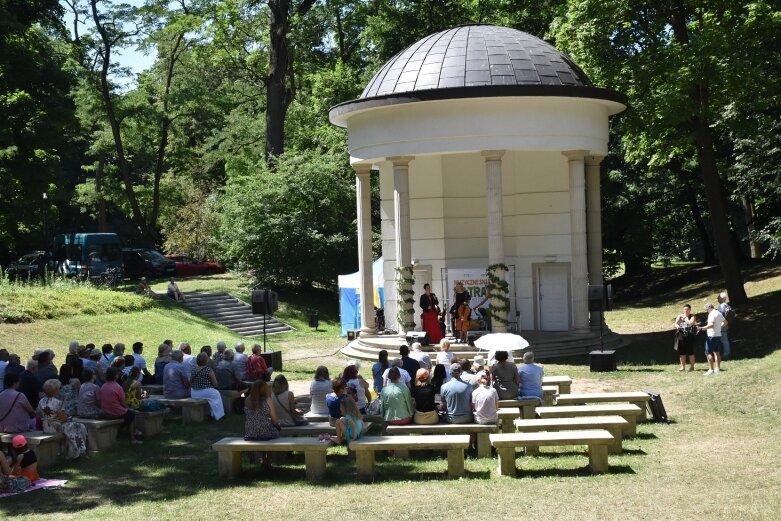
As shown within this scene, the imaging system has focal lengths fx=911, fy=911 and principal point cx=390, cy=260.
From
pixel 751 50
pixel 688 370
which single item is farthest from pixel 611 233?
pixel 688 370

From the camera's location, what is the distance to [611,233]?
44656 mm

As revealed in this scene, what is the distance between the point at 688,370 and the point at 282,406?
12.3m

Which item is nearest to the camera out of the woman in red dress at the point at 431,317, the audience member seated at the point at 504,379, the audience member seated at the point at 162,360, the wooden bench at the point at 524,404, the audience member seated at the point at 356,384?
the audience member seated at the point at 356,384

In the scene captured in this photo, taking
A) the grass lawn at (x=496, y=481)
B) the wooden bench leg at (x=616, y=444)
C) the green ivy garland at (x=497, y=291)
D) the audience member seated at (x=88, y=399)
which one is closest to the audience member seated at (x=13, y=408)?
the grass lawn at (x=496, y=481)

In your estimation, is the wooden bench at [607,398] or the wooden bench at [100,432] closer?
the wooden bench at [100,432]

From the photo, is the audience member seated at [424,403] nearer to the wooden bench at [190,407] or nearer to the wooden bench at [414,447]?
the wooden bench at [414,447]

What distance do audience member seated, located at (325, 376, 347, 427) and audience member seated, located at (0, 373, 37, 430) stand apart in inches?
186

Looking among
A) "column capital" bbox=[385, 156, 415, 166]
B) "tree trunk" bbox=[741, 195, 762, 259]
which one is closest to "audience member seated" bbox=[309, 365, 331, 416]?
"column capital" bbox=[385, 156, 415, 166]

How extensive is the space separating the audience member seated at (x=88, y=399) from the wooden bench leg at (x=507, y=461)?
283 inches

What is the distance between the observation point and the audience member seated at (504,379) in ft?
52.4

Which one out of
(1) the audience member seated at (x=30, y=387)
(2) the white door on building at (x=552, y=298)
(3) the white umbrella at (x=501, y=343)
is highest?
(2) the white door on building at (x=552, y=298)

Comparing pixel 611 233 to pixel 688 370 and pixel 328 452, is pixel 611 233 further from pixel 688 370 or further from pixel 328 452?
pixel 328 452

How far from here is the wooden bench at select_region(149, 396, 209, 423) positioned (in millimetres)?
17562

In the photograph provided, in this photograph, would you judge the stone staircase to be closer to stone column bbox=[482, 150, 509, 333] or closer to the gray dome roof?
the gray dome roof
